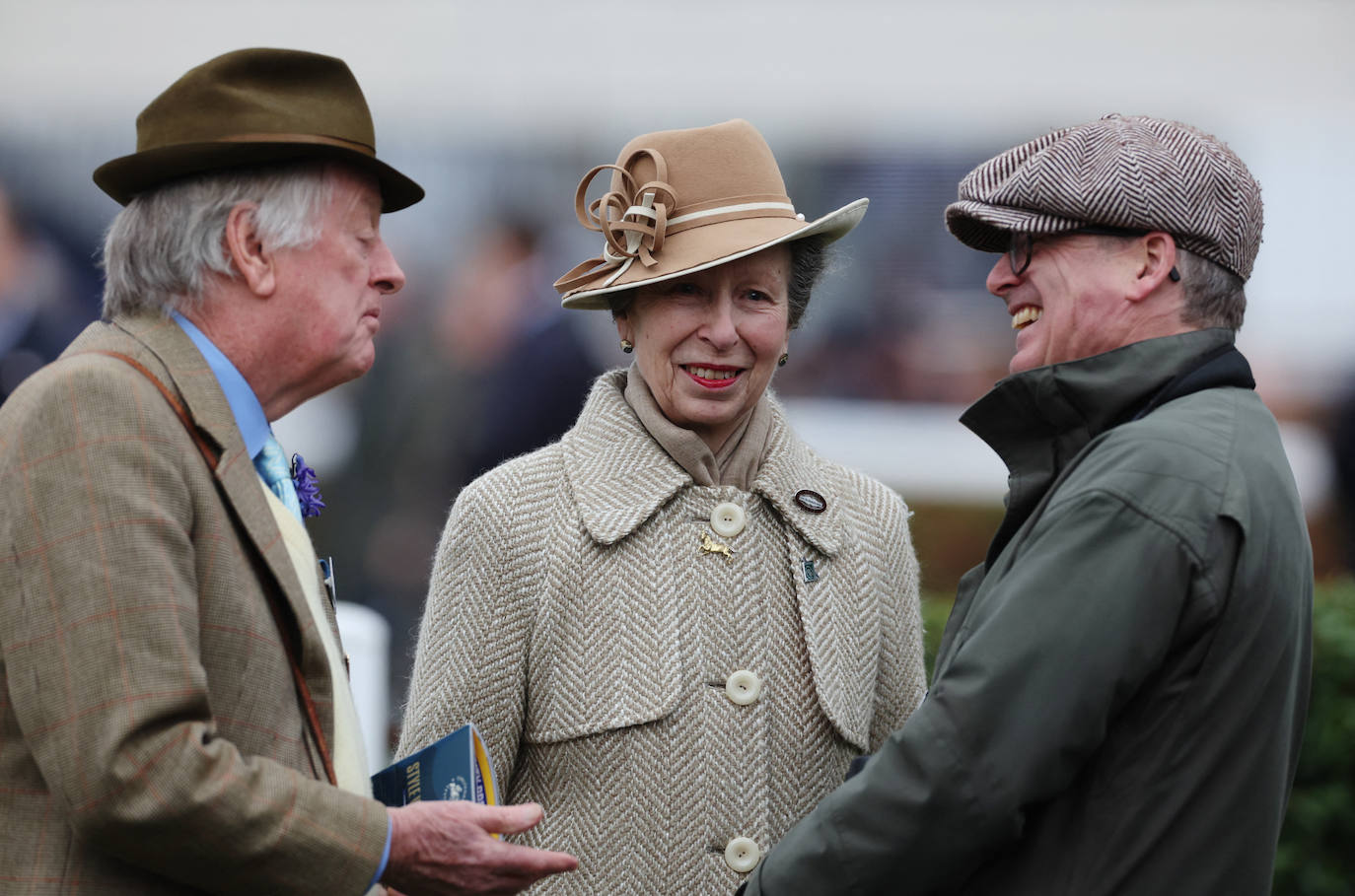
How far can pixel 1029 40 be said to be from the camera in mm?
8062

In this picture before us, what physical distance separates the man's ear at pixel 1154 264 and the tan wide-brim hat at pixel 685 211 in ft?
2.44

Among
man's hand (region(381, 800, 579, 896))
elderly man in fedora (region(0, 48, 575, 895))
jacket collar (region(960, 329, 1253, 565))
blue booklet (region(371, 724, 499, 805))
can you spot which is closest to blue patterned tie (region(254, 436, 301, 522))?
elderly man in fedora (region(0, 48, 575, 895))

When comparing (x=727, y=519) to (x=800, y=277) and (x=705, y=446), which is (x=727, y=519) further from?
(x=800, y=277)

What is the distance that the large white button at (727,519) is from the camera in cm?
289

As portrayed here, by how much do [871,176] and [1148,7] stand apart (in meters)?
2.04

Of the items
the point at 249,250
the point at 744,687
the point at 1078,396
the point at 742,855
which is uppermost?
the point at 249,250

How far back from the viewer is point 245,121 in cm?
215

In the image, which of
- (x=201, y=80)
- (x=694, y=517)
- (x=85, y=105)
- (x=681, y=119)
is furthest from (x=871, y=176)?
(x=201, y=80)

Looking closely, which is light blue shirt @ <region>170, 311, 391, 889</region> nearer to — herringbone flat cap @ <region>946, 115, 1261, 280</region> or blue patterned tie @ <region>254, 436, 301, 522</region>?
blue patterned tie @ <region>254, 436, 301, 522</region>

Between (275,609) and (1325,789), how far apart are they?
4.12 m

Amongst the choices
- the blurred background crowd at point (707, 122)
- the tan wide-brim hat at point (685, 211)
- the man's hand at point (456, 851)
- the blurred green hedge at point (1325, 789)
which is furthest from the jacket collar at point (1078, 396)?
the blurred background crowd at point (707, 122)

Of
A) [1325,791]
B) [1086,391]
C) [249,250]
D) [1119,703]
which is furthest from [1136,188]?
[1325,791]

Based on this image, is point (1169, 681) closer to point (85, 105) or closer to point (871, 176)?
point (871, 176)

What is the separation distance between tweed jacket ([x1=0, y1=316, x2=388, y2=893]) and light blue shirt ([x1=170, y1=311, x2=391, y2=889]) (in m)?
0.10
